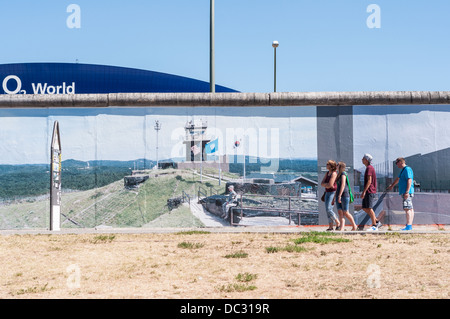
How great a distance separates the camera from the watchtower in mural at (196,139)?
42.9ft

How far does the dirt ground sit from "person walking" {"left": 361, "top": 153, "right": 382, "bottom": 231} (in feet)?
3.32

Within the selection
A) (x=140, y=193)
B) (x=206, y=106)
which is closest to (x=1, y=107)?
(x=140, y=193)

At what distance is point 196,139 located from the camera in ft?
42.8

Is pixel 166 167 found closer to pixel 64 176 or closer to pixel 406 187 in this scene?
pixel 64 176

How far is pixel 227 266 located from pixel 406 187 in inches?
242

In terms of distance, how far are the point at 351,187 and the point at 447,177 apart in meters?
2.34

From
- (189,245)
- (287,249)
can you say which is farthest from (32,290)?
(287,249)

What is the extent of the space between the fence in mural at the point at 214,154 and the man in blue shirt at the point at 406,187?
2.09 ft

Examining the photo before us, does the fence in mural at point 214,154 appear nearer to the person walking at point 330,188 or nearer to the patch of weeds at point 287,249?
the person walking at point 330,188

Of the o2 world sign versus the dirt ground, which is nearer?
the dirt ground

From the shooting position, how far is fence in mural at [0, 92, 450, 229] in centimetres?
1300

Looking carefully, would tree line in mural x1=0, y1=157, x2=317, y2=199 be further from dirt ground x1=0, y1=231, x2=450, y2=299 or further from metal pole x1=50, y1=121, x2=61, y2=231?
dirt ground x1=0, y1=231, x2=450, y2=299


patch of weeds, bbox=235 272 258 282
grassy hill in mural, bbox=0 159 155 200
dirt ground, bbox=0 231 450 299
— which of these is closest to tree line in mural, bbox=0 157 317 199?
grassy hill in mural, bbox=0 159 155 200

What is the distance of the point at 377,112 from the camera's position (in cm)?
1310
